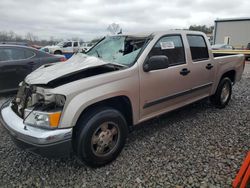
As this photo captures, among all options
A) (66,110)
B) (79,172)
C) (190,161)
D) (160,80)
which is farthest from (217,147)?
(66,110)

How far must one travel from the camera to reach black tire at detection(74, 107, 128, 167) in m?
2.50

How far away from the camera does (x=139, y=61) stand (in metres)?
2.98

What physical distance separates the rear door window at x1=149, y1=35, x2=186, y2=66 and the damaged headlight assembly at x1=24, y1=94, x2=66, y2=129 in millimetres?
1549

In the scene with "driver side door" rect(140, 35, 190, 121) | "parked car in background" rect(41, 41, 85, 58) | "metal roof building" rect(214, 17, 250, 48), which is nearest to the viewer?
"driver side door" rect(140, 35, 190, 121)

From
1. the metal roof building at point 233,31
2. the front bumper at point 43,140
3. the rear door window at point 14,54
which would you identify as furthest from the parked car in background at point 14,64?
the metal roof building at point 233,31

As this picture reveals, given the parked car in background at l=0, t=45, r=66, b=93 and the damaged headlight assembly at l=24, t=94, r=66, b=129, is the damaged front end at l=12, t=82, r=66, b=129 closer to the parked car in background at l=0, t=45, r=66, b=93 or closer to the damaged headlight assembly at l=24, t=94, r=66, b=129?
the damaged headlight assembly at l=24, t=94, r=66, b=129

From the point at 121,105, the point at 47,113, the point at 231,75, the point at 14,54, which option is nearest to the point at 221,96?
the point at 231,75

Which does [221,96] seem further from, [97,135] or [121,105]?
[97,135]

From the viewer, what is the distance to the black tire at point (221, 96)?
4.71 m

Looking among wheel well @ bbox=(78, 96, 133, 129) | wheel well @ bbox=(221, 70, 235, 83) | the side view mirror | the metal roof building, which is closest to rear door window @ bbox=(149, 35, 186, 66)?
the side view mirror

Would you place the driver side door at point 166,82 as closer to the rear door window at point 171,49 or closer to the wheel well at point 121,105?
the rear door window at point 171,49

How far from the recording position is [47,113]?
7.47ft

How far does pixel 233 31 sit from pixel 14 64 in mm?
30645

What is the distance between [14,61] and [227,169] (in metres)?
5.67
